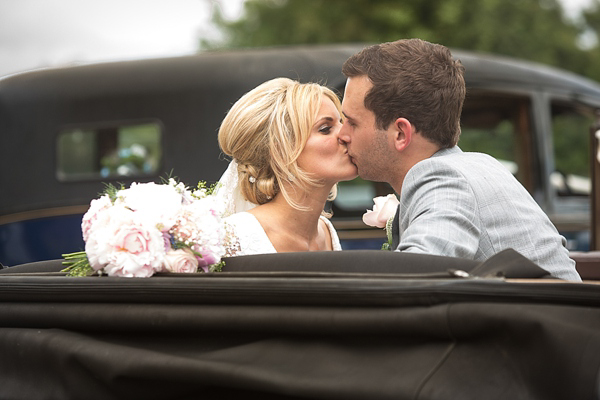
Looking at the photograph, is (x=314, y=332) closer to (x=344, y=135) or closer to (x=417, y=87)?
(x=417, y=87)

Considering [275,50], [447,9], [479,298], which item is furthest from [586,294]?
[447,9]

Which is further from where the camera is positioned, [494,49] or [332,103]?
[494,49]

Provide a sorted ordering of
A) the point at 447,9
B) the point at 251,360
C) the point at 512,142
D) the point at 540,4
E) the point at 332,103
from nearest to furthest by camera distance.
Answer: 1. the point at 251,360
2. the point at 332,103
3. the point at 512,142
4. the point at 447,9
5. the point at 540,4

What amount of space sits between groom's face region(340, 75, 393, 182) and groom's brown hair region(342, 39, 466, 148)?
40 millimetres

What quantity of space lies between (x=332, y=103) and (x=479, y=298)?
76.0 inches

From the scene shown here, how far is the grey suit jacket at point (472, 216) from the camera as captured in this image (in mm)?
2180

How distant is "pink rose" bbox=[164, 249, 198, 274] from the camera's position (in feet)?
6.84

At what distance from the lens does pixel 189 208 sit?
88.3 inches

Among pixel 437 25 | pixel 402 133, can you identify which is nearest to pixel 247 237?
pixel 402 133

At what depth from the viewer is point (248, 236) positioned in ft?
11.0

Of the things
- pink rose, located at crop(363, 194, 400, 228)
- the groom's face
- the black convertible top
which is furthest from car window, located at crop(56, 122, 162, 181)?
the black convertible top

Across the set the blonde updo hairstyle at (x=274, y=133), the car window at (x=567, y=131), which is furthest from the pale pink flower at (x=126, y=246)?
the car window at (x=567, y=131)

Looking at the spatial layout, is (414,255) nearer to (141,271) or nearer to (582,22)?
(141,271)

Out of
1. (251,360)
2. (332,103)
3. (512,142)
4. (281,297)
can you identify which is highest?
(332,103)
